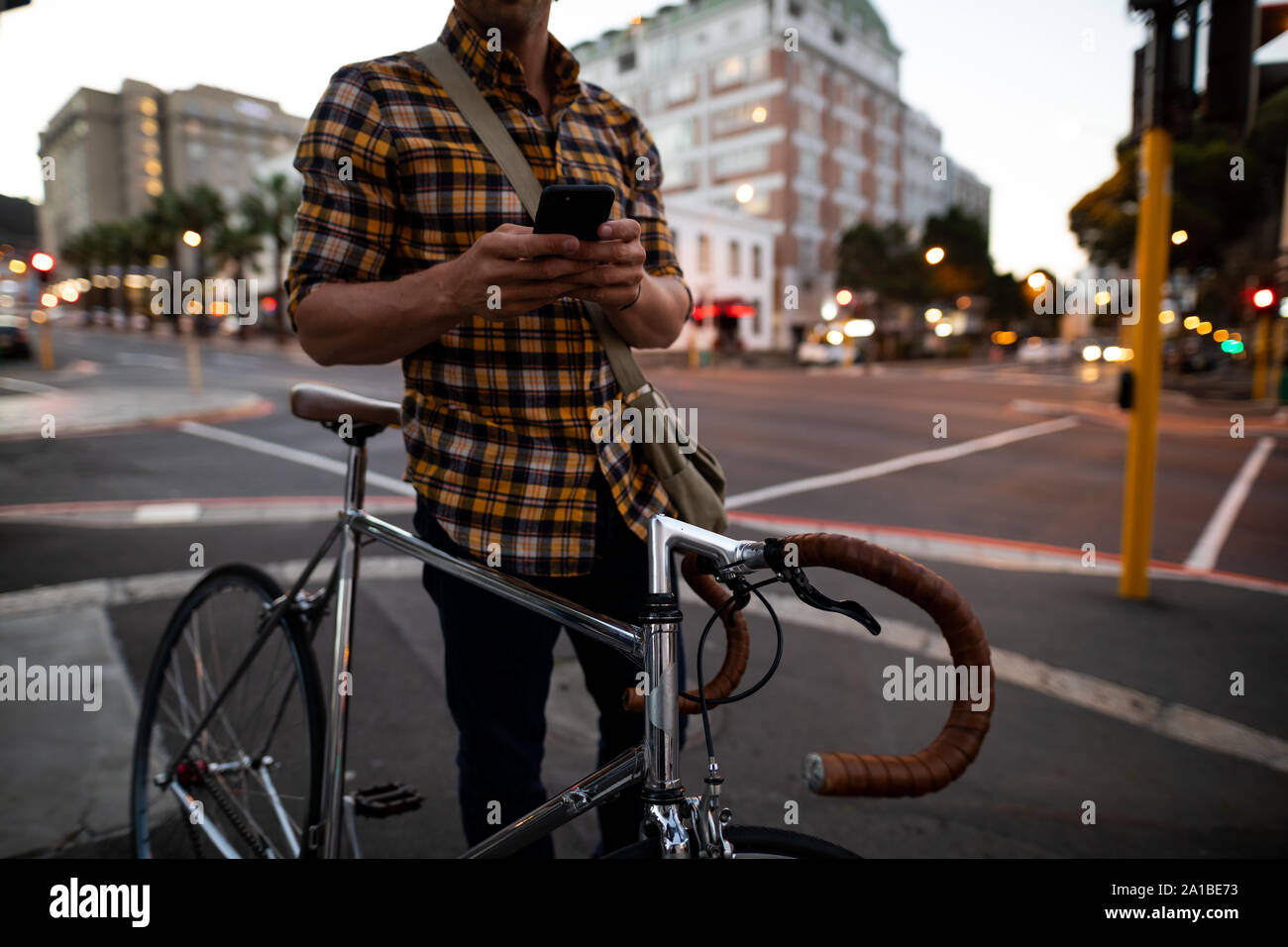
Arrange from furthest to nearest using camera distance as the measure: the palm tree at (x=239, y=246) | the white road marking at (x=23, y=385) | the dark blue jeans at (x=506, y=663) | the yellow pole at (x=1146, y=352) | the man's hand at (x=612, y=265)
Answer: the palm tree at (x=239, y=246), the white road marking at (x=23, y=385), the yellow pole at (x=1146, y=352), the dark blue jeans at (x=506, y=663), the man's hand at (x=612, y=265)

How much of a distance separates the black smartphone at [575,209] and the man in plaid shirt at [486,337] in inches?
5.3

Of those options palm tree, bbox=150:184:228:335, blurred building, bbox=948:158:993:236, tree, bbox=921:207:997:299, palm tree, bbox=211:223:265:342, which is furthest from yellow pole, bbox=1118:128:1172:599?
blurred building, bbox=948:158:993:236

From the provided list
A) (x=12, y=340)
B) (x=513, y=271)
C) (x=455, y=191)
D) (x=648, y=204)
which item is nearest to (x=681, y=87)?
(x=12, y=340)

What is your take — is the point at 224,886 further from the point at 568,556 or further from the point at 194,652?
→ the point at 568,556

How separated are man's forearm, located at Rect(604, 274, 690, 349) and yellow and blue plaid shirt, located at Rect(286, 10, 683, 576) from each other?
3.0 inches

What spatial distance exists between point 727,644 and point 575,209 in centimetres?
73

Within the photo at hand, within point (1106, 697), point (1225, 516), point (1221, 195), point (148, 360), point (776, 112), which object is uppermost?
point (776, 112)

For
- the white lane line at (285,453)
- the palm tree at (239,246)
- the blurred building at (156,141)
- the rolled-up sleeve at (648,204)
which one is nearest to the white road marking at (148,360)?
the palm tree at (239,246)

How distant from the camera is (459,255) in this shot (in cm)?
151

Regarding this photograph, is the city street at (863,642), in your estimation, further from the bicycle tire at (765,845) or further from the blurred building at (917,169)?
the blurred building at (917,169)

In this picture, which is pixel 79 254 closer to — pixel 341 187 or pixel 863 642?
pixel 863 642

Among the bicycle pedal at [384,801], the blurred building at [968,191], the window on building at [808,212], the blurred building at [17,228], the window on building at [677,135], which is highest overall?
the blurred building at [968,191]

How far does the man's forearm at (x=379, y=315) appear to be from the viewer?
1.34 meters

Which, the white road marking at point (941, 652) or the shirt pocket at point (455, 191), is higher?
the shirt pocket at point (455, 191)
